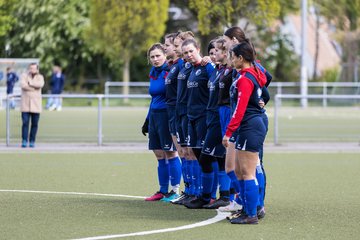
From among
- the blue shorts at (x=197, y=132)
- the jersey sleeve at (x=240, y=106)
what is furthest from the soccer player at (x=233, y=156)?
the blue shorts at (x=197, y=132)

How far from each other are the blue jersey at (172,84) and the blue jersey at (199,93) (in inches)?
21.9

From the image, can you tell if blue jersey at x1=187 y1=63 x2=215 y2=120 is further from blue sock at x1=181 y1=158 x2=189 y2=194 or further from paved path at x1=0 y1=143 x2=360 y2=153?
paved path at x1=0 y1=143 x2=360 y2=153

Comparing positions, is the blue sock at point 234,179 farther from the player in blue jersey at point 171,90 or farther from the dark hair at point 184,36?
the dark hair at point 184,36

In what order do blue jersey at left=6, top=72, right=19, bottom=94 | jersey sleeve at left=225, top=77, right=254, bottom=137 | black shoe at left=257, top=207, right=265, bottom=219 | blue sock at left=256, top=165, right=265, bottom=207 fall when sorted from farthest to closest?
blue jersey at left=6, top=72, right=19, bottom=94 < blue sock at left=256, top=165, right=265, bottom=207 < black shoe at left=257, top=207, right=265, bottom=219 < jersey sleeve at left=225, top=77, right=254, bottom=137

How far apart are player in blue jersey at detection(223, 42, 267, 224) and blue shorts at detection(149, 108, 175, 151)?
2.37 metres

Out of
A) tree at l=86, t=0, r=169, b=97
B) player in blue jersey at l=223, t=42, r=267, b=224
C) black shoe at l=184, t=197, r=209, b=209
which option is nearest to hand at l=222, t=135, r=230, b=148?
player in blue jersey at l=223, t=42, r=267, b=224

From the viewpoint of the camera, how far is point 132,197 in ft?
45.8

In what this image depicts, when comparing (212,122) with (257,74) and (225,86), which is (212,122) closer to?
(225,86)

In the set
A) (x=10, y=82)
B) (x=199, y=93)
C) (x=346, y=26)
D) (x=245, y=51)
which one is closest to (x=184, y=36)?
(x=199, y=93)

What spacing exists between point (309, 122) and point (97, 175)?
47.1 feet

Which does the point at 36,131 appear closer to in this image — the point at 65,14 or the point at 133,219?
the point at 133,219

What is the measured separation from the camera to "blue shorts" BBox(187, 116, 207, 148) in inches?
505

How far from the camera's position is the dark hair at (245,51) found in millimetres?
11336

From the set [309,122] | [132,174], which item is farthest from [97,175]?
[309,122]
